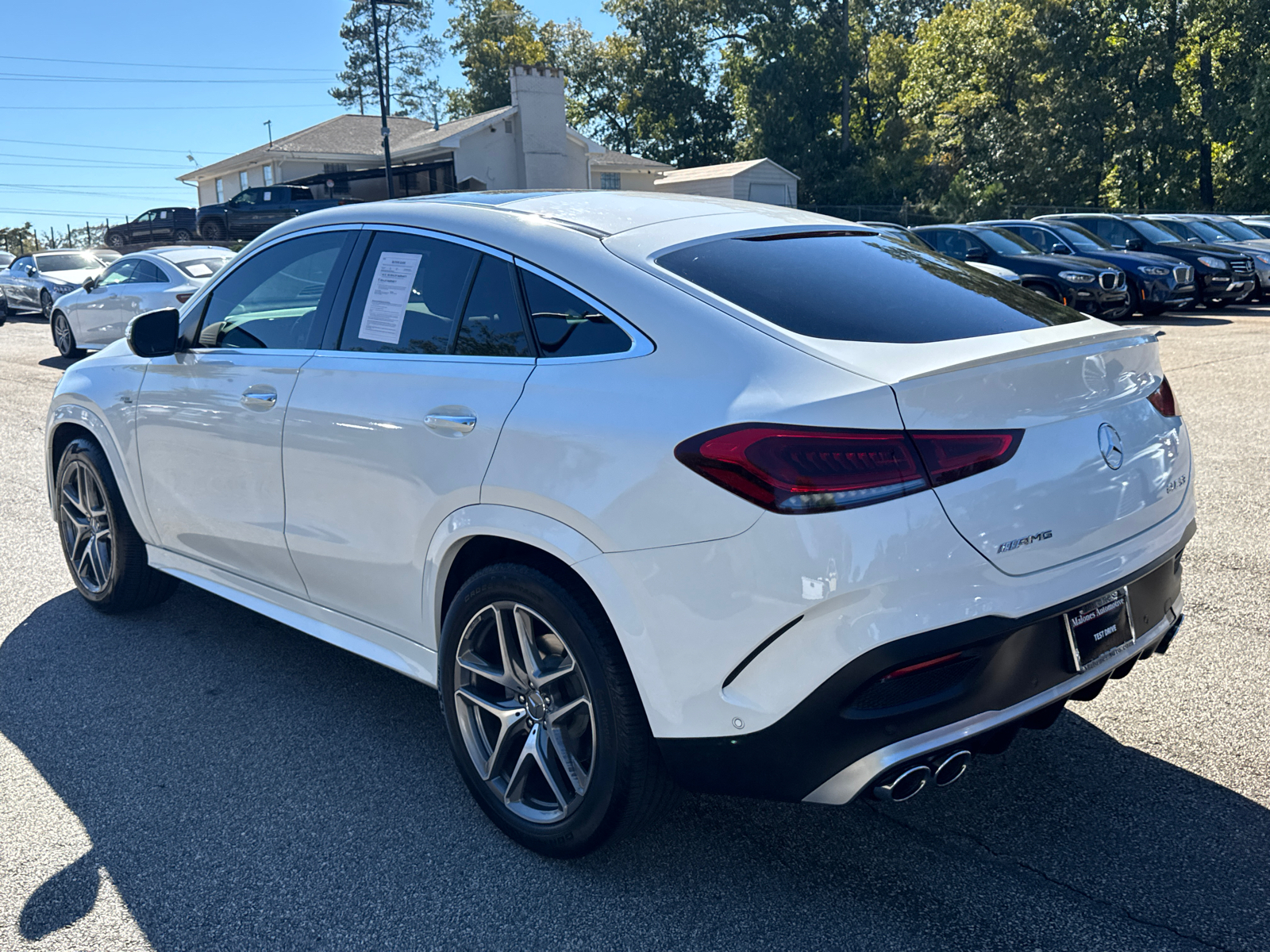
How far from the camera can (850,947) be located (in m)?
2.65

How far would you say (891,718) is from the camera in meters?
2.52

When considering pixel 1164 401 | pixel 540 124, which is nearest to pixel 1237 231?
pixel 1164 401

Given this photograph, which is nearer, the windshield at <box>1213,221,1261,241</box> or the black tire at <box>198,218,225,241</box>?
the windshield at <box>1213,221,1261,241</box>

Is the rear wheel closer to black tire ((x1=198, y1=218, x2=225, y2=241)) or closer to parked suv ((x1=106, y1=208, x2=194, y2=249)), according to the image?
black tire ((x1=198, y1=218, x2=225, y2=241))

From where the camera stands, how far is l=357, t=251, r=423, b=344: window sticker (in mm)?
3559

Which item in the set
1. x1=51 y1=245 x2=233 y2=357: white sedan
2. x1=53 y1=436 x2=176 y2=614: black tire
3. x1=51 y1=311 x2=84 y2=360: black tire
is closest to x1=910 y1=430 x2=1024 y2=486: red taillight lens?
x1=53 y1=436 x2=176 y2=614: black tire

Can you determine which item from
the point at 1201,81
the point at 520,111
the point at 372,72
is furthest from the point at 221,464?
the point at 372,72

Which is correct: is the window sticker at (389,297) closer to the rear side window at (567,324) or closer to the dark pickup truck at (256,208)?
the rear side window at (567,324)

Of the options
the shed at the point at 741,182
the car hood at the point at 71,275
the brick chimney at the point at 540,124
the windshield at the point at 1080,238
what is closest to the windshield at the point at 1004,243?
the windshield at the point at 1080,238

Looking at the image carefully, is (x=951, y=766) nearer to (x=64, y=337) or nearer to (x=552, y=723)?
(x=552, y=723)

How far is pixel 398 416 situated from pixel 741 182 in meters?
46.8

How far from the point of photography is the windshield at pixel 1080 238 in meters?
19.0

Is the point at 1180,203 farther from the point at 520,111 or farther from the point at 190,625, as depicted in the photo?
the point at 190,625

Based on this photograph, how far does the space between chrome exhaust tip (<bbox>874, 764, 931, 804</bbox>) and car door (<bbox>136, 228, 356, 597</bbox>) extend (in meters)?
2.24
